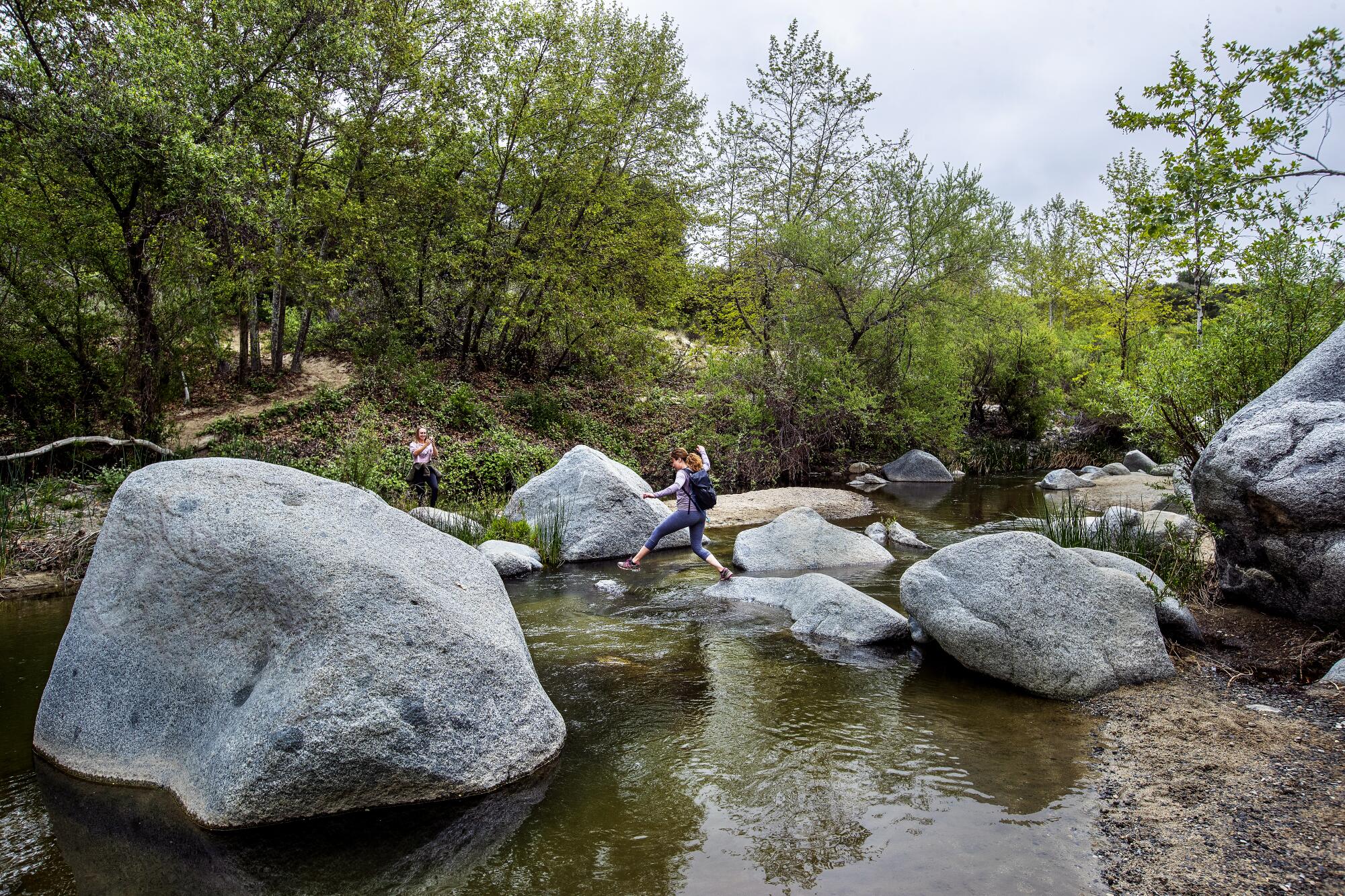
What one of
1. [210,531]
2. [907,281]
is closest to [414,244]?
[907,281]

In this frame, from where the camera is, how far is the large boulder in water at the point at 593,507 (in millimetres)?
11336

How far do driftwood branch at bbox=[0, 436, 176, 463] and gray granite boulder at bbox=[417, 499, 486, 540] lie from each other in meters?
5.01

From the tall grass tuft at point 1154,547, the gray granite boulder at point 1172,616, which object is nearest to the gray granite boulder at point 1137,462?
the tall grass tuft at point 1154,547

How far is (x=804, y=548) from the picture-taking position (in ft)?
34.6

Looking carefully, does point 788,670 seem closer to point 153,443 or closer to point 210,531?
point 210,531

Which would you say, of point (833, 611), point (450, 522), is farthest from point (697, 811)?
point (450, 522)

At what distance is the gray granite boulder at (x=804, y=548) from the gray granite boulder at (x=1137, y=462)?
51.3 ft

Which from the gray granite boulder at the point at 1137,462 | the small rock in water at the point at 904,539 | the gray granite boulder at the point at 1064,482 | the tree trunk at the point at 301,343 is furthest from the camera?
the gray granite boulder at the point at 1137,462

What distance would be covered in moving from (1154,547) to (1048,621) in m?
3.39

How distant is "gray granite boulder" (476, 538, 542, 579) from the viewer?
9.98m

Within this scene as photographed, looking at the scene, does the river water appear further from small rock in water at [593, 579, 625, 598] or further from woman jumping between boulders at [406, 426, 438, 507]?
woman jumping between boulders at [406, 426, 438, 507]

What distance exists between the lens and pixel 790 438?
2044 centimetres

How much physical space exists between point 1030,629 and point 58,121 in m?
14.0

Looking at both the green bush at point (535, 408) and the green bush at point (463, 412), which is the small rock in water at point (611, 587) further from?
the green bush at point (535, 408)
